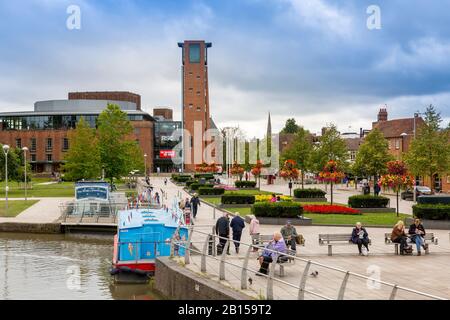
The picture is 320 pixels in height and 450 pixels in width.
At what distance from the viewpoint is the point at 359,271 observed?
60.7 ft

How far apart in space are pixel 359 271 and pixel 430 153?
124ft

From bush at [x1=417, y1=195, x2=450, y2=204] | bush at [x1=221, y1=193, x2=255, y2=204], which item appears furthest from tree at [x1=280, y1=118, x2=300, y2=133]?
bush at [x1=417, y1=195, x2=450, y2=204]

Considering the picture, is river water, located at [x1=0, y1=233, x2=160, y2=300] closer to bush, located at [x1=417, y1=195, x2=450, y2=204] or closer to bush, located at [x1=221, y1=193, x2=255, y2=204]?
bush, located at [x1=221, y1=193, x2=255, y2=204]

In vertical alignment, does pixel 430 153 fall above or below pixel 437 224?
above

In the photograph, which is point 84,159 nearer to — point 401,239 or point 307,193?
point 307,193

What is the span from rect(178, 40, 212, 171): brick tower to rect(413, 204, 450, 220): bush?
329 ft

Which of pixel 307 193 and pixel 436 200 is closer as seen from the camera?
pixel 436 200

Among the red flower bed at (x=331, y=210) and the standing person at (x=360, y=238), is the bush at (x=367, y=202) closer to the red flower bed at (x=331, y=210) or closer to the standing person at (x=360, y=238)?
the red flower bed at (x=331, y=210)

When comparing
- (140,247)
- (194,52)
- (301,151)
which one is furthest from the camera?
(194,52)

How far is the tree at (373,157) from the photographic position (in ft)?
194

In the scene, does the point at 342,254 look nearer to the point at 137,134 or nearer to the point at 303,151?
the point at 303,151

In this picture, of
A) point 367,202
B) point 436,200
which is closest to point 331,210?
point 367,202
